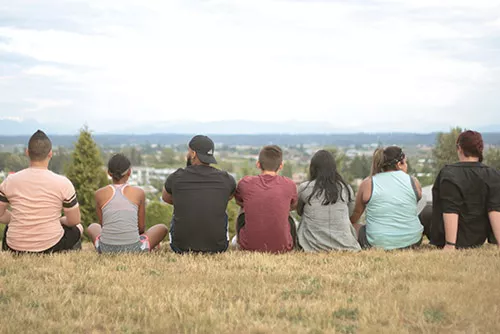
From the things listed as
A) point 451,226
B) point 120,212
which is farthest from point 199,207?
point 451,226

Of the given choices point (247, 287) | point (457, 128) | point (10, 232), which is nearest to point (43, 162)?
point (10, 232)

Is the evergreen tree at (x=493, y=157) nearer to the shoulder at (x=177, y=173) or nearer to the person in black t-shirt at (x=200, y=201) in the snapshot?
the person in black t-shirt at (x=200, y=201)

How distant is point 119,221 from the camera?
8258mm

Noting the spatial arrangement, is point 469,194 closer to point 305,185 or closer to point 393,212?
point 393,212

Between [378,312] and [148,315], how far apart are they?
1.89 metres

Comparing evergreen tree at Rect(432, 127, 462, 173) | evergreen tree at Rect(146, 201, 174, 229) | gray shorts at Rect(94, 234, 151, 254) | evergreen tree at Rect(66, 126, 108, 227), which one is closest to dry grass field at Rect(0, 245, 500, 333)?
gray shorts at Rect(94, 234, 151, 254)

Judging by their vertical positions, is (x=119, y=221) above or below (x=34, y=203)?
below

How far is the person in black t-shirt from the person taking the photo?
26.8 ft

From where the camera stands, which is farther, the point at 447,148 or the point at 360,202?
the point at 447,148

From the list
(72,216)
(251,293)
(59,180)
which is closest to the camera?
(251,293)

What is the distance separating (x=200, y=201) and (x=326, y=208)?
5.48 feet

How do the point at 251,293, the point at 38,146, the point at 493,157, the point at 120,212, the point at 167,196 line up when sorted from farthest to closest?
the point at 493,157, the point at 167,196, the point at 120,212, the point at 38,146, the point at 251,293

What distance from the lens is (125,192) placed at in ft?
27.5

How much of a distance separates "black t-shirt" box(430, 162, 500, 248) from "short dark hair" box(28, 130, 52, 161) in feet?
16.4
